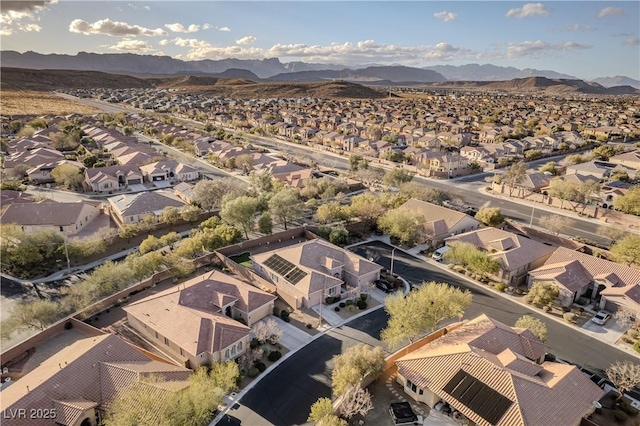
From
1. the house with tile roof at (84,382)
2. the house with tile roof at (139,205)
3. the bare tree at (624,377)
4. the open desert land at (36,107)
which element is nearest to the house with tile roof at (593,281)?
the bare tree at (624,377)

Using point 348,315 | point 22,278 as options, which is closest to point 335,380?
point 348,315

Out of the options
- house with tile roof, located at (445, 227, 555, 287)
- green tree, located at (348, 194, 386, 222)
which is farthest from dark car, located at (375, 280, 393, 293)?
green tree, located at (348, 194, 386, 222)

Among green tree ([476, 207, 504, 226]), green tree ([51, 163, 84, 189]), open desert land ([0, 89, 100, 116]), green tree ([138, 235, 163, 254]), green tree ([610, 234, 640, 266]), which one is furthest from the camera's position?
open desert land ([0, 89, 100, 116])

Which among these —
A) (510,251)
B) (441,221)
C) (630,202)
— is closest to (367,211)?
(441,221)

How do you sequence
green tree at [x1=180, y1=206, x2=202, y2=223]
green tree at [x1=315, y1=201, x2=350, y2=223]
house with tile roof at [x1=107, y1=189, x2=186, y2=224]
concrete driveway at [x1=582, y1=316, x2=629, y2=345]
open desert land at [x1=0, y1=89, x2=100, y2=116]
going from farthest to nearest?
1. open desert land at [x1=0, y1=89, x2=100, y2=116]
2. house with tile roof at [x1=107, y1=189, x2=186, y2=224]
3. green tree at [x1=180, y1=206, x2=202, y2=223]
4. green tree at [x1=315, y1=201, x2=350, y2=223]
5. concrete driveway at [x1=582, y1=316, x2=629, y2=345]

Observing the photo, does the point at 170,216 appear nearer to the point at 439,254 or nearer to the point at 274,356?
the point at 274,356

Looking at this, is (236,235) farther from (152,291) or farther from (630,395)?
(630,395)

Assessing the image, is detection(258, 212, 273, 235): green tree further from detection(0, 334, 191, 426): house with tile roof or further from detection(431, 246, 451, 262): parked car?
detection(0, 334, 191, 426): house with tile roof
